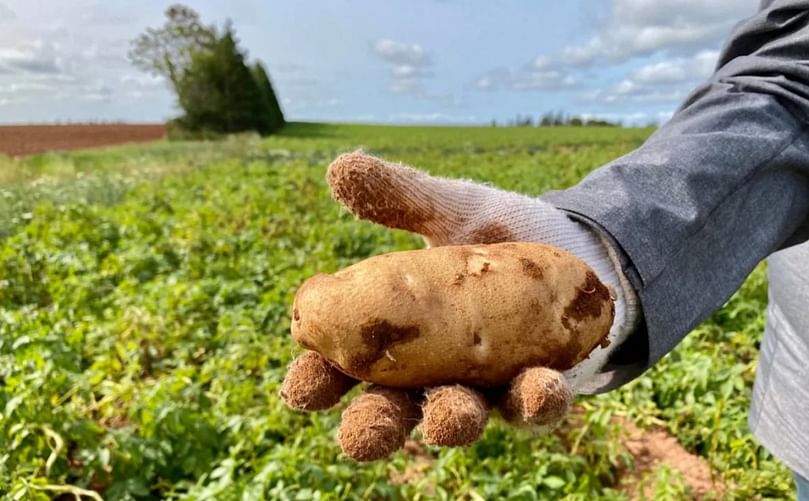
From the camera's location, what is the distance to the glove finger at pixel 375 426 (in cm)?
93

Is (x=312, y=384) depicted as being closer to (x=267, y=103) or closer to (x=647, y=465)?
(x=647, y=465)

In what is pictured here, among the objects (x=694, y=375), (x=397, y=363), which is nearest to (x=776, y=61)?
(x=397, y=363)

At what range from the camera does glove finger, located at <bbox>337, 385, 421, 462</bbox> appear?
93cm

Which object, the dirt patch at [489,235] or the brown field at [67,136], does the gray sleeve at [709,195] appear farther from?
the brown field at [67,136]

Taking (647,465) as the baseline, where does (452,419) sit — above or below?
above

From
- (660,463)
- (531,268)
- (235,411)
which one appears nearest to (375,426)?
(531,268)

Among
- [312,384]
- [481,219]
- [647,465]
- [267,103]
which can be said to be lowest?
[647,465]

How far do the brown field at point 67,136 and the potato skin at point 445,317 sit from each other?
911 inches

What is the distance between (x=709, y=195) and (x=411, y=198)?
0.55m

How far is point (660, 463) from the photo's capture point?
291cm

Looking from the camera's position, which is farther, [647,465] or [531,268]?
[647,465]

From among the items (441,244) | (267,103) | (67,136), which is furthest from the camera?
(267,103)

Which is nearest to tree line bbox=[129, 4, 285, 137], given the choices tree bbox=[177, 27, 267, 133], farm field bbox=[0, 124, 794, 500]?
tree bbox=[177, 27, 267, 133]

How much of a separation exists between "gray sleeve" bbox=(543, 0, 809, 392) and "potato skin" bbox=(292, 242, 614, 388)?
8.1 inches
